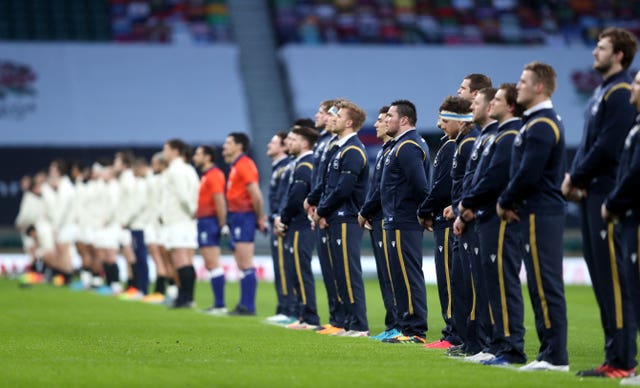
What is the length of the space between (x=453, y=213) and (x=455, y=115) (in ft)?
3.32

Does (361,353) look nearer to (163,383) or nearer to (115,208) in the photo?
(163,383)

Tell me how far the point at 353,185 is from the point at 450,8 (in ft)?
87.9

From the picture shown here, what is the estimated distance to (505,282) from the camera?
32.9ft

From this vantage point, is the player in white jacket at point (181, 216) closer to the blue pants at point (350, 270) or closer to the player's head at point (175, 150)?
the player's head at point (175, 150)

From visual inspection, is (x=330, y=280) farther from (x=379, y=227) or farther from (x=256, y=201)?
(x=256, y=201)

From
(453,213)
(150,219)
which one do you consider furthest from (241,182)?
(453,213)

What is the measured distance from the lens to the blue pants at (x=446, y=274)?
39.3 ft

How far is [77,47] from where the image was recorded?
34781 millimetres

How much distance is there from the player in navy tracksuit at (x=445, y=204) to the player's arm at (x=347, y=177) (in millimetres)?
1495

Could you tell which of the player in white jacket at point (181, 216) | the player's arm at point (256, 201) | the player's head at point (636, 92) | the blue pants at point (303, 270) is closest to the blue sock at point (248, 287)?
the player's arm at point (256, 201)

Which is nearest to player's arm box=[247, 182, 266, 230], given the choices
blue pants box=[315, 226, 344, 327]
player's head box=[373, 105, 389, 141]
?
blue pants box=[315, 226, 344, 327]

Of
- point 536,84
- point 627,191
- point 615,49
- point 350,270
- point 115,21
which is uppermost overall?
point 115,21

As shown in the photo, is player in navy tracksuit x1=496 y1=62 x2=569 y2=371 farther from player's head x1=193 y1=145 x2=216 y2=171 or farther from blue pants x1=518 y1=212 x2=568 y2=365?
player's head x1=193 y1=145 x2=216 y2=171

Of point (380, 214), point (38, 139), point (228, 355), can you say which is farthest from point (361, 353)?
point (38, 139)
